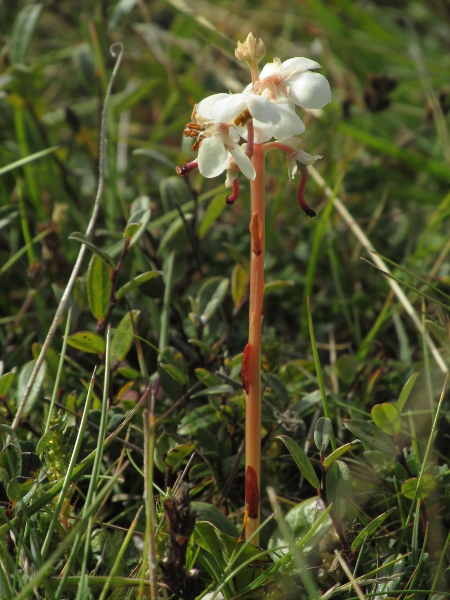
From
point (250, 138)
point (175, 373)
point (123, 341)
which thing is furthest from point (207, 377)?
point (250, 138)

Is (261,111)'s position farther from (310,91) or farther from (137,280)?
(137,280)

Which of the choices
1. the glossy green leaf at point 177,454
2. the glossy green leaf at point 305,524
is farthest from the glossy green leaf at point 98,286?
the glossy green leaf at point 305,524

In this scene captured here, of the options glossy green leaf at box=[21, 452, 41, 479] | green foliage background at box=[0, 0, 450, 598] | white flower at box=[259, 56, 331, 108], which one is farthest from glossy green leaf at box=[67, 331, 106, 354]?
white flower at box=[259, 56, 331, 108]

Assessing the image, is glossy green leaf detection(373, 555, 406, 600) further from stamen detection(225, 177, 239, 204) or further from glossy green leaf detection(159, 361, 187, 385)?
stamen detection(225, 177, 239, 204)

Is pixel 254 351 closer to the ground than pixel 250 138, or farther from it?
closer to the ground

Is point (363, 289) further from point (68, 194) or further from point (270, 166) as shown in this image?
point (68, 194)

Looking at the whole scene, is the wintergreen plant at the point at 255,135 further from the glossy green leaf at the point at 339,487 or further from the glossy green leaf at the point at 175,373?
the glossy green leaf at the point at 175,373
